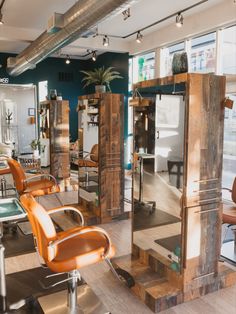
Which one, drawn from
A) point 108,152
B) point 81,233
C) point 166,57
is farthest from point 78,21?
point 166,57

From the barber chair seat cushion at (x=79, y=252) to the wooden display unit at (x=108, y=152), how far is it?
200 cm

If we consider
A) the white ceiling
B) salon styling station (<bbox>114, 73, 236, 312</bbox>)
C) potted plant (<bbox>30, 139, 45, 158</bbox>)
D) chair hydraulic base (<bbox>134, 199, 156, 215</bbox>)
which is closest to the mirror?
potted plant (<bbox>30, 139, 45, 158</bbox>)

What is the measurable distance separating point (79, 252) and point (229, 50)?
15.1 ft

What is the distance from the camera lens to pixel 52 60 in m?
10.3

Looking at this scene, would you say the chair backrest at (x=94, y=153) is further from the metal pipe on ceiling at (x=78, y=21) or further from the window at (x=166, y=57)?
the window at (x=166, y=57)

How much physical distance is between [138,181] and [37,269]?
1.37 meters

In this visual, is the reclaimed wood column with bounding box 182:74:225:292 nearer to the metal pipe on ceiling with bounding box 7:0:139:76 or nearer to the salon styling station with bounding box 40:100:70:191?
the metal pipe on ceiling with bounding box 7:0:139:76

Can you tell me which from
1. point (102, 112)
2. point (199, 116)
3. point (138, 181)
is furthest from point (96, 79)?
point (199, 116)

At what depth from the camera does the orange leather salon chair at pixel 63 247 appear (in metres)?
2.12

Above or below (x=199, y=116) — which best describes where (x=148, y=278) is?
below

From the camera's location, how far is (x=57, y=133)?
655cm

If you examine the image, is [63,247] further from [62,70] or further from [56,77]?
[62,70]

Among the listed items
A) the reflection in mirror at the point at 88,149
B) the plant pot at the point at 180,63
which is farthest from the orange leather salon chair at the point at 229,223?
the reflection in mirror at the point at 88,149

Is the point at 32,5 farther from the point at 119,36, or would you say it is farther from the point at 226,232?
the point at 226,232
